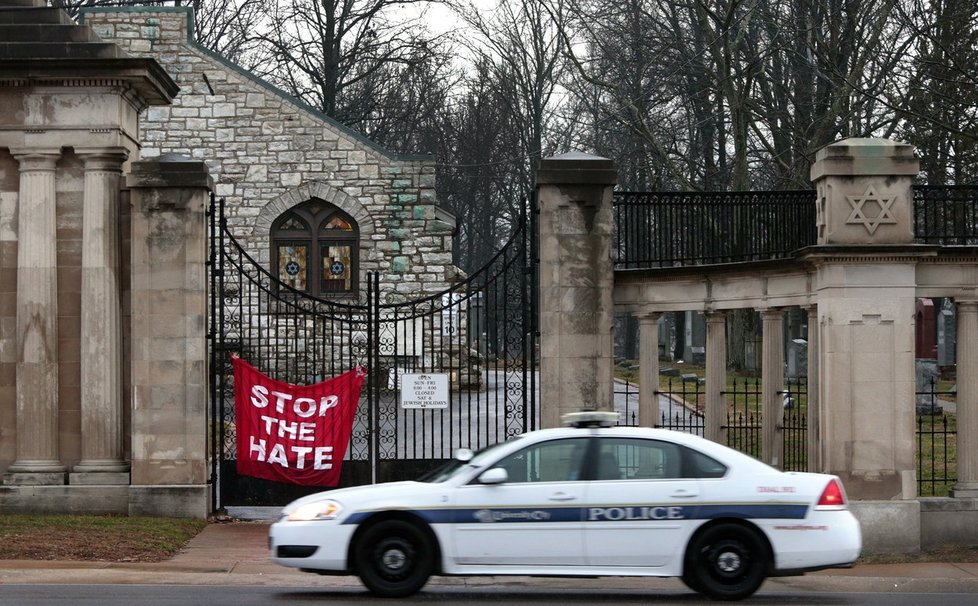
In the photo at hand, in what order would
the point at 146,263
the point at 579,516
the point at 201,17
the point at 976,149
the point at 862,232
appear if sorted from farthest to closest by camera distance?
the point at 201,17, the point at 976,149, the point at 146,263, the point at 862,232, the point at 579,516

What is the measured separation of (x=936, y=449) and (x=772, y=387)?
9606 millimetres

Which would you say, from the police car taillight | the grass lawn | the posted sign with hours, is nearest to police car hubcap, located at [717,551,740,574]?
the police car taillight

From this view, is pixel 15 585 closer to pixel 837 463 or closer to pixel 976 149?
pixel 837 463

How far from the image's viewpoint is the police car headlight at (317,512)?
11.2 m

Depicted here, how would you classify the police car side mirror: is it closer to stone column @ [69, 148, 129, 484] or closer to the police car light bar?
the police car light bar

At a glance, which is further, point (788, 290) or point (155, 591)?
point (788, 290)

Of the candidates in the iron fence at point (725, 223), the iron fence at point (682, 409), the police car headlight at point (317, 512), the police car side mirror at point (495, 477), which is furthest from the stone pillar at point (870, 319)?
the police car headlight at point (317, 512)

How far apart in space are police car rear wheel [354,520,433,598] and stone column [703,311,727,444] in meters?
5.80

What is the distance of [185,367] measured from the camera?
617 inches

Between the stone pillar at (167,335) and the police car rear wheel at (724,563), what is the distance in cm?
653

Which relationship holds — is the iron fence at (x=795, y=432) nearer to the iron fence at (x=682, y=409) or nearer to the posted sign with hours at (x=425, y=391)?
→ the iron fence at (x=682, y=409)

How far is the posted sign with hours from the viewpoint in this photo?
1612 centimetres

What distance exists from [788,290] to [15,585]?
27.4ft

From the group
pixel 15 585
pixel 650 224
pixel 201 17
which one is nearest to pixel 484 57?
pixel 201 17
